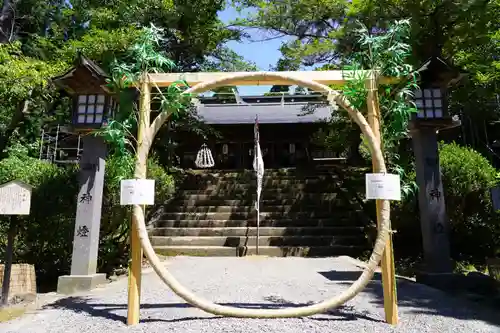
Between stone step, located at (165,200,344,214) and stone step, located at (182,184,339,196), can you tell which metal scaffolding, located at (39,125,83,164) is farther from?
stone step, located at (165,200,344,214)

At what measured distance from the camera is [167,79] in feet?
14.1

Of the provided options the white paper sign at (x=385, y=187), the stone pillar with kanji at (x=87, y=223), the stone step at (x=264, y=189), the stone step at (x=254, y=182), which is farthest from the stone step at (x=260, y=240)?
the white paper sign at (x=385, y=187)

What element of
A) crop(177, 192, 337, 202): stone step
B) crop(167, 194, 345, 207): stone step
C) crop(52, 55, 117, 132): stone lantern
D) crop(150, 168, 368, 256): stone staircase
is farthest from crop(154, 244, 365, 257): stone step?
crop(52, 55, 117, 132): stone lantern

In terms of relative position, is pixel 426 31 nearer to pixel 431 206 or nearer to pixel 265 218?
pixel 431 206

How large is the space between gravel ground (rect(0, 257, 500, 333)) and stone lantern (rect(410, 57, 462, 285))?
693 millimetres

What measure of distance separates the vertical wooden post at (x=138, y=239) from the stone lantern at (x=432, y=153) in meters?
4.47

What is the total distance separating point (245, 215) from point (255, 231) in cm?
111

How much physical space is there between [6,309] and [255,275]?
394 cm

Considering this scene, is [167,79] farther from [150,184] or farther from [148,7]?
[148,7]

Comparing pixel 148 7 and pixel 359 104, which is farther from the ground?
pixel 148 7

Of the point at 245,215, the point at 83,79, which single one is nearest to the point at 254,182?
the point at 245,215

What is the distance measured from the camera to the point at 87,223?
5.96 metres

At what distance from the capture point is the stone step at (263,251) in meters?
9.48

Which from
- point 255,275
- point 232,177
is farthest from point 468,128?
point 255,275
